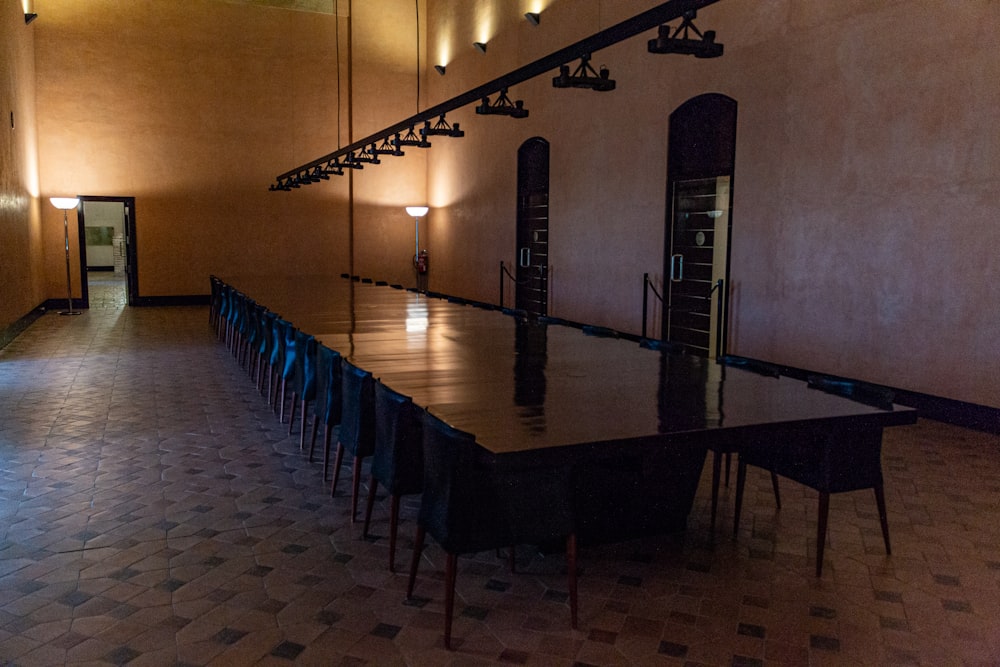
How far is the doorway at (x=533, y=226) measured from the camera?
1102cm

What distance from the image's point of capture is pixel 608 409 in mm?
3098

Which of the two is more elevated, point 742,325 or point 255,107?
point 255,107

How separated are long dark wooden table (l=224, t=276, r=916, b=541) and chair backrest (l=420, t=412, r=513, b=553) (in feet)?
0.30

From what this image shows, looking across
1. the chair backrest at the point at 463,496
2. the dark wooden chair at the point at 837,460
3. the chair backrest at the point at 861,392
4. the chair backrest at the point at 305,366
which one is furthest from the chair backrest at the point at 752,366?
the chair backrest at the point at 305,366

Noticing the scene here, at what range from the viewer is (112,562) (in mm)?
3266

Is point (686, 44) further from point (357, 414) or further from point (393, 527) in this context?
point (393, 527)

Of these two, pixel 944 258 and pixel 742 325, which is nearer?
pixel 944 258

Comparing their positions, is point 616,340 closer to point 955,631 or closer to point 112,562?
point 955,631

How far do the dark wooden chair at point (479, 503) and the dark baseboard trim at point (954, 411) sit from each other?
330 centimetres

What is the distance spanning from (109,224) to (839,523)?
77.6 feet

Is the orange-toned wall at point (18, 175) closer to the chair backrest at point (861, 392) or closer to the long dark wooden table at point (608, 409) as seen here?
the long dark wooden table at point (608, 409)

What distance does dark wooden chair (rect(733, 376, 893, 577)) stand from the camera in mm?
3199

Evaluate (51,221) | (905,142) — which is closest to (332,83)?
(51,221)

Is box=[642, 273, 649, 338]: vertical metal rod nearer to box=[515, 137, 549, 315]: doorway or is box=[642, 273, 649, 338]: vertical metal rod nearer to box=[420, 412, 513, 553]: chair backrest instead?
box=[515, 137, 549, 315]: doorway
